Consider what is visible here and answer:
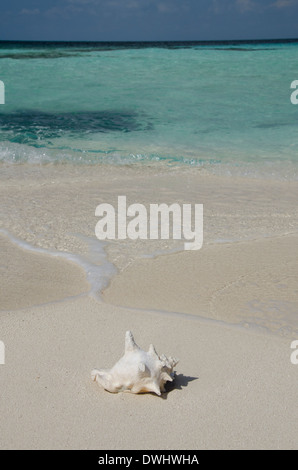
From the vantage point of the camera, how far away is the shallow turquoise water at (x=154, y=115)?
7.46m

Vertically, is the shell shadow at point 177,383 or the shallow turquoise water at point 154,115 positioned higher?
the shallow turquoise water at point 154,115

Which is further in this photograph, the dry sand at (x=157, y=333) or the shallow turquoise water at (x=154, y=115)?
the shallow turquoise water at (x=154, y=115)

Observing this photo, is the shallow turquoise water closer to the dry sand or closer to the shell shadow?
the dry sand

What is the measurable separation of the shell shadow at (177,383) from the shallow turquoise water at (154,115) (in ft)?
15.9

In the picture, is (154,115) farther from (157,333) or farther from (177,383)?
(177,383)

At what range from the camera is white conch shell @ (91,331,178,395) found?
207 centimetres

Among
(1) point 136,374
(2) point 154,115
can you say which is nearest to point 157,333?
(1) point 136,374

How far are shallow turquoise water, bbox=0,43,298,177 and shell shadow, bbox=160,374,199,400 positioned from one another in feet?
15.9

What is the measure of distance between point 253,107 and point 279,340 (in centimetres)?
943

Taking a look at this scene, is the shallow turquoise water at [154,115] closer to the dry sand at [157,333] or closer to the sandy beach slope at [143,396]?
the dry sand at [157,333]

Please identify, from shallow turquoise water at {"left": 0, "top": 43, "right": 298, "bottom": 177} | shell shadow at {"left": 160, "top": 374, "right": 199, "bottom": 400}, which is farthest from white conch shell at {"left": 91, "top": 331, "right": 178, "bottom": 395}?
shallow turquoise water at {"left": 0, "top": 43, "right": 298, "bottom": 177}

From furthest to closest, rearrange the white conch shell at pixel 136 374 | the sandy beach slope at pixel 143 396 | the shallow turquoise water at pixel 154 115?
the shallow turquoise water at pixel 154 115 → the white conch shell at pixel 136 374 → the sandy beach slope at pixel 143 396

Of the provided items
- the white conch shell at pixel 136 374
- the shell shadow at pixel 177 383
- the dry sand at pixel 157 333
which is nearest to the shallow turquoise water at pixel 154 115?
the dry sand at pixel 157 333

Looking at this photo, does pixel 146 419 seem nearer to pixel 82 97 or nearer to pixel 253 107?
pixel 253 107
